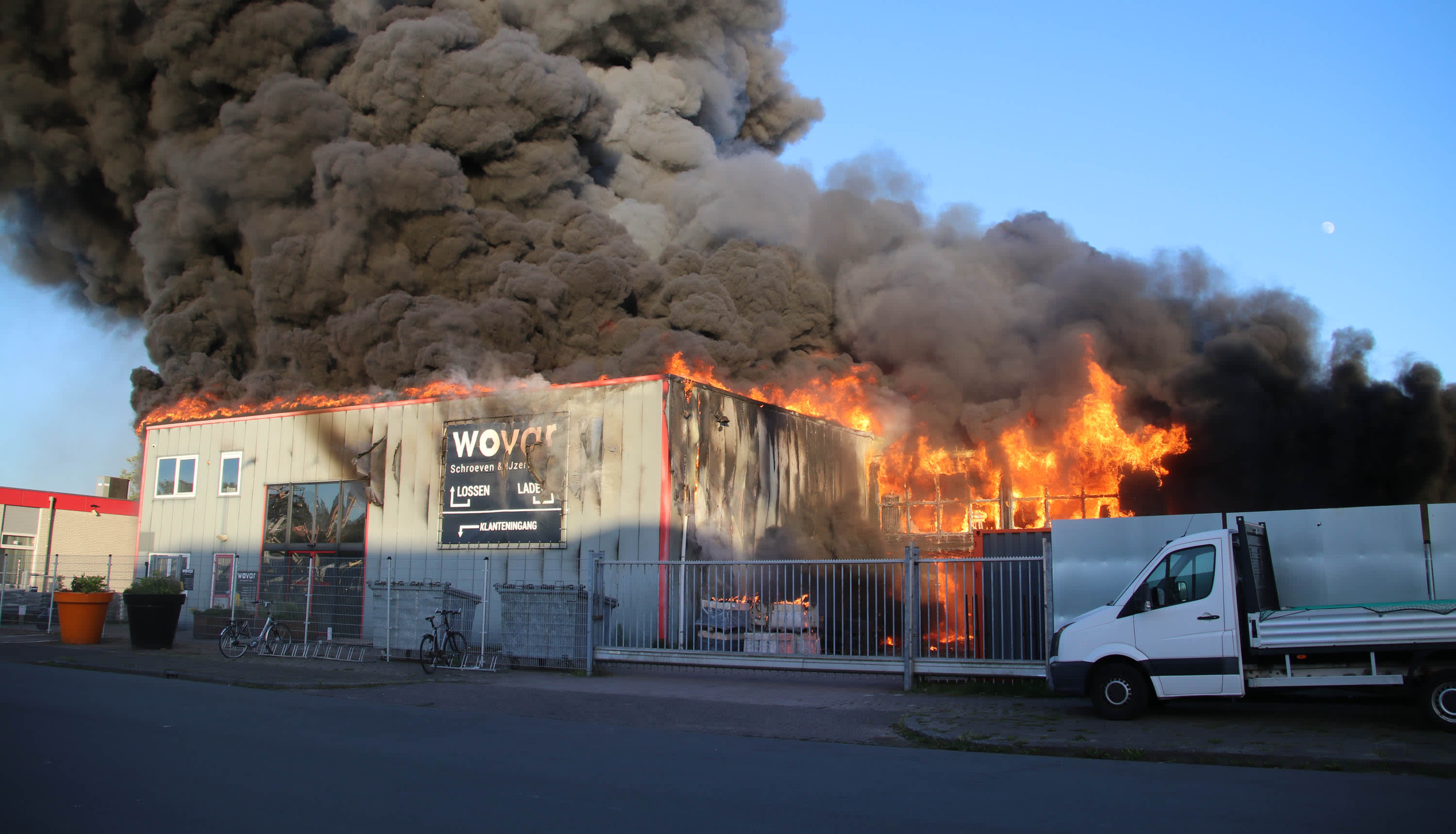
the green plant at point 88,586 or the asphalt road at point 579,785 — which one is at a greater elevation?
the green plant at point 88,586

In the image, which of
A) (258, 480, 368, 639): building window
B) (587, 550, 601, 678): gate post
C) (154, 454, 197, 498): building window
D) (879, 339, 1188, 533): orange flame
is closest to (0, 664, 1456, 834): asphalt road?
(587, 550, 601, 678): gate post

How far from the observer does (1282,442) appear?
76.4ft

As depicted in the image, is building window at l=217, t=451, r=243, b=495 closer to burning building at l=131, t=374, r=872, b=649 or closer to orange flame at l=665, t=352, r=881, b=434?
burning building at l=131, t=374, r=872, b=649

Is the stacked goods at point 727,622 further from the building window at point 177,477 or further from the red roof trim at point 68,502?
the red roof trim at point 68,502

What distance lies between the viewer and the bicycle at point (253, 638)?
1538 centimetres

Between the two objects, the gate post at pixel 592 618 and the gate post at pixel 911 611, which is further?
the gate post at pixel 592 618

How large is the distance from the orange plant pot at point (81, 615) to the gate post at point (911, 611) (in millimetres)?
12958

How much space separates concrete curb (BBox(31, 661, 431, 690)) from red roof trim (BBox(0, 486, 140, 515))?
21.4 m

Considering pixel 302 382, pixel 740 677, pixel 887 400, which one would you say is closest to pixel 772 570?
pixel 740 677

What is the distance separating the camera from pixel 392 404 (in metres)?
19.6

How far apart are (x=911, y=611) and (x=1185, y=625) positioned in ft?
11.1

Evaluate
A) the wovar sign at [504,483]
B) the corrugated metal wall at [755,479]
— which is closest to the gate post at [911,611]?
the corrugated metal wall at [755,479]

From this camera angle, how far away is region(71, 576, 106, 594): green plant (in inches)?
665

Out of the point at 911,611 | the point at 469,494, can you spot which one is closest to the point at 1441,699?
the point at 911,611
